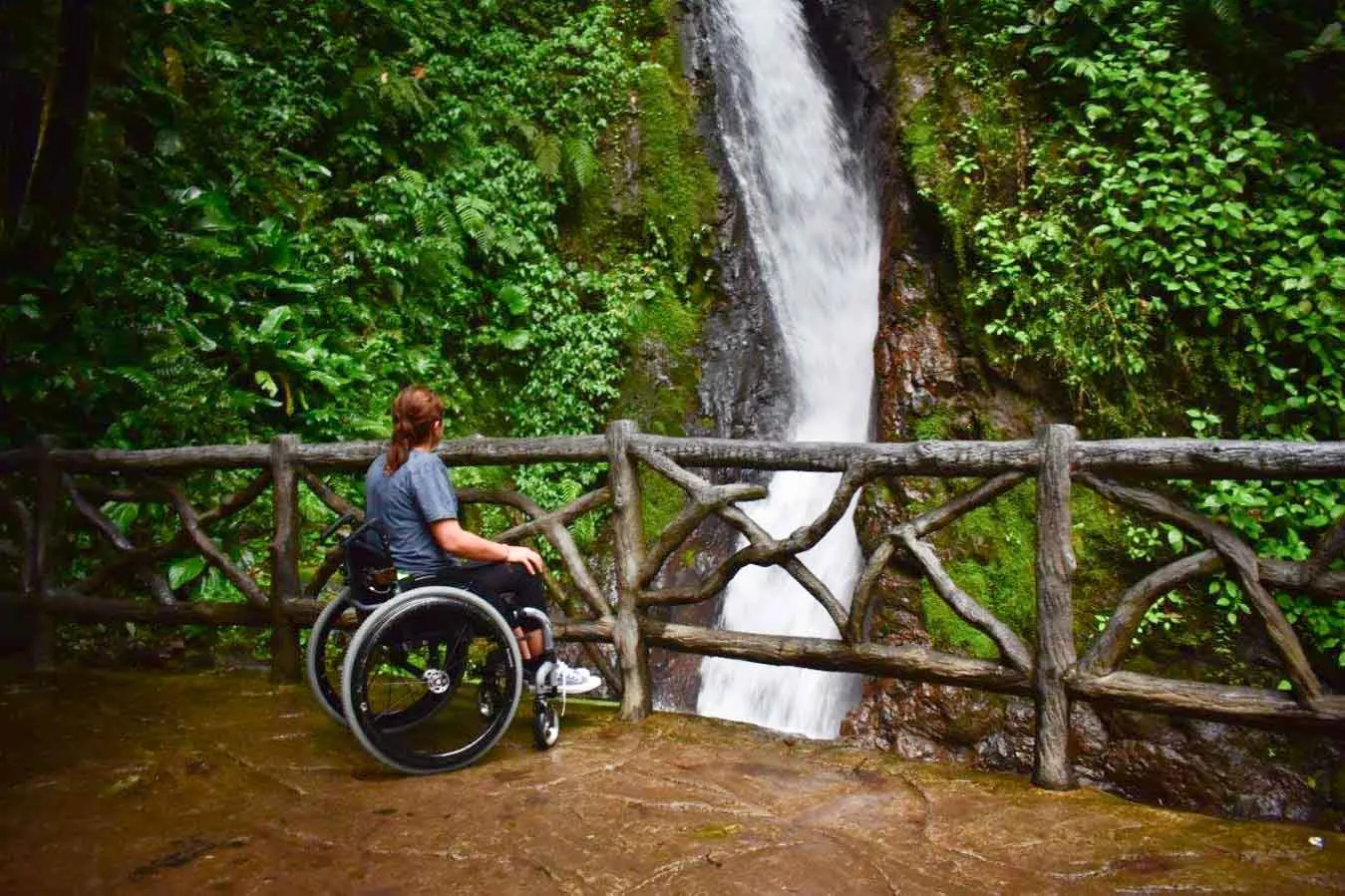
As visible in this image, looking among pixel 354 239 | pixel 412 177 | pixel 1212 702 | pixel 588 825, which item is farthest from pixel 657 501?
pixel 1212 702

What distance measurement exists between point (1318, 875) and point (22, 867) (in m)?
4.38

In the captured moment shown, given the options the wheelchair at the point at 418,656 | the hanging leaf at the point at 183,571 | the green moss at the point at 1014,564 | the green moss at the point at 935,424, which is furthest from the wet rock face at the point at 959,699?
the hanging leaf at the point at 183,571

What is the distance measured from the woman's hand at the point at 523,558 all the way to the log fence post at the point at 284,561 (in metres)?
2.27

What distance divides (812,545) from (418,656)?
74.2 inches

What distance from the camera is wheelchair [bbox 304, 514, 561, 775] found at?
3531 millimetres

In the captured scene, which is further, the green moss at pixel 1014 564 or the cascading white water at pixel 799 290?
the cascading white water at pixel 799 290

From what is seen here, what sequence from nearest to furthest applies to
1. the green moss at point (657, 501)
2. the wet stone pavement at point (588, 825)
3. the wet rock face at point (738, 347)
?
the wet stone pavement at point (588, 825)
the green moss at point (657, 501)
the wet rock face at point (738, 347)

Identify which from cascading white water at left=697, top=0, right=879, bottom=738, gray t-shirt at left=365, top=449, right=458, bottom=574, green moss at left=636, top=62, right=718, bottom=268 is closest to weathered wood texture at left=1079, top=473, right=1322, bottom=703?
gray t-shirt at left=365, top=449, right=458, bottom=574

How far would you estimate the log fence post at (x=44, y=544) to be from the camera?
5.91m

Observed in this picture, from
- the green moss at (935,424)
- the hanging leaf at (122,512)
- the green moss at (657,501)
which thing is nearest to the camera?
the hanging leaf at (122,512)

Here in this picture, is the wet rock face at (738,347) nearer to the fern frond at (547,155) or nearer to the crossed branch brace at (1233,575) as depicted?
the fern frond at (547,155)

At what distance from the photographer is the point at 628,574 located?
470cm

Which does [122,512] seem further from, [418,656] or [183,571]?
[418,656]

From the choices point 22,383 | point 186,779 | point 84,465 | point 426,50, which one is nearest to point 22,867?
point 186,779
